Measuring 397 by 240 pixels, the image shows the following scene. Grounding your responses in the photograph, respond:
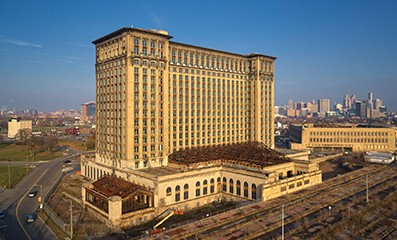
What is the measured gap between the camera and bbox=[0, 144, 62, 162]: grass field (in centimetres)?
15740

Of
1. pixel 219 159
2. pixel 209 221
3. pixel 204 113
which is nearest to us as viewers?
Result: pixel 209 221

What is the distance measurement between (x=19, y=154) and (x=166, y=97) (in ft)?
406

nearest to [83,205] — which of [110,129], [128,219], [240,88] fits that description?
[128,219]

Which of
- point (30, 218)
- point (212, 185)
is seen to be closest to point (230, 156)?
point (212, 185)

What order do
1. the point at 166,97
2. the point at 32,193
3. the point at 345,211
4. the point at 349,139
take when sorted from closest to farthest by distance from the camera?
the point at 345,211, the point at 32,193, the point at 166,97, the point at 349,139

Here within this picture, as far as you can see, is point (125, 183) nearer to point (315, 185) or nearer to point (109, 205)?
point (109, 205)

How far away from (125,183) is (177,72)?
4144cm

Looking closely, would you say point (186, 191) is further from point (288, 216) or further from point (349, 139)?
point (349, 139)

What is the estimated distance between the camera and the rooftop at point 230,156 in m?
88.1

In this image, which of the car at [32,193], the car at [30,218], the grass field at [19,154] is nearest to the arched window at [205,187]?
the car at [30,218]

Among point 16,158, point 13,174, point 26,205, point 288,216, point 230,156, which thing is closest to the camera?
point 288,216

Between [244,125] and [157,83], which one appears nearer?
[157,83]

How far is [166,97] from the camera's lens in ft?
308

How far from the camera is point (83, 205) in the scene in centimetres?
7806
